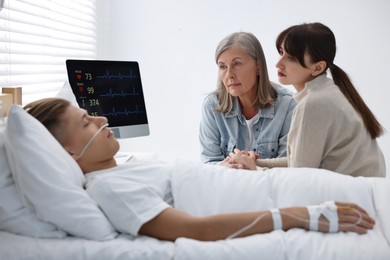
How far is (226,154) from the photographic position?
2.45 m

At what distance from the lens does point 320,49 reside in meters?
1.73

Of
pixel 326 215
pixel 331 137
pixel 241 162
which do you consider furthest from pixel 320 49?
pixel 326 215

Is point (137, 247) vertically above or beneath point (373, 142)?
beneath

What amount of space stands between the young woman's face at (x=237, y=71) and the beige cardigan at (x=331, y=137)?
66 cm

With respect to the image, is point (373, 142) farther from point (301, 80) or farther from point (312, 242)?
point (312, 242)

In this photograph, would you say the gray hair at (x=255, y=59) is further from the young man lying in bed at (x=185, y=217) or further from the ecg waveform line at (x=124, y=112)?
the young man lying in bed at (x=185, y=217)

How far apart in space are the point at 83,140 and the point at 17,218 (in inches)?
11.9

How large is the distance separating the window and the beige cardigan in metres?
1.45

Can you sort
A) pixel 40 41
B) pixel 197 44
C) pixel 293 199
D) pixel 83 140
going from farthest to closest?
pixel 197 44
pixel 40 41
pixel 83 140
pixel 293 199

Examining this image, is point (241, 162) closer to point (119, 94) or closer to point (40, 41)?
point (119, 94)

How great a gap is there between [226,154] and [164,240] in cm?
129

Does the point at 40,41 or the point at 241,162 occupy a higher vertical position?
the point at 40,41

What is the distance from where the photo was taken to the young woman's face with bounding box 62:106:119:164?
1408mm

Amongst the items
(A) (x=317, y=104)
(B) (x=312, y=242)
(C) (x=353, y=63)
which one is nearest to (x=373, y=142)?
(A) (x=317, y=104)
